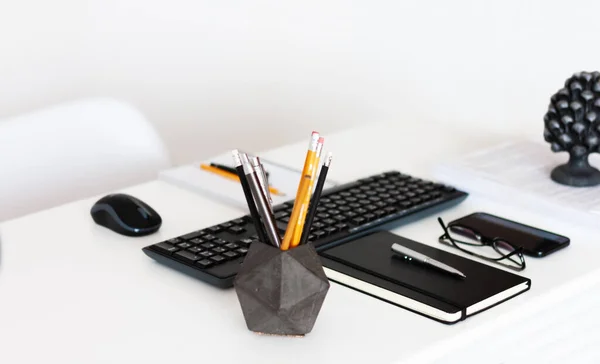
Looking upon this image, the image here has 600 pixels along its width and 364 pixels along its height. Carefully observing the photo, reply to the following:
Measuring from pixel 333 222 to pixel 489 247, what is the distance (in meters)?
0.20

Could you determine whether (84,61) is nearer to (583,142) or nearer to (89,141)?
(89,141)

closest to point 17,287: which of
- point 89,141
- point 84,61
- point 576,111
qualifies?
point 89,141

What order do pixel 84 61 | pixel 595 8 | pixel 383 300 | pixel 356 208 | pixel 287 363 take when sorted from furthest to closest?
Result: pixel 84 61 → pixel 595 8 → pixel 356 208 → pixel 383 300 → pixel 287 363

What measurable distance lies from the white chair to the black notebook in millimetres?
684

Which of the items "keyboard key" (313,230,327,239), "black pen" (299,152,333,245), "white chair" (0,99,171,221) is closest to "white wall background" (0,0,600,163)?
"white chair" (0,99,171,221)

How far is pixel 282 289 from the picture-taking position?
857 millimetres

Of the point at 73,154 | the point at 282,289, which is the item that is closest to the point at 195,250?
the point at 282,289

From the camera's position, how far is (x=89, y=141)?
63.7 inches

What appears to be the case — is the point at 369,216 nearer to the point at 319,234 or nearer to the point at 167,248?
the point at 319,234

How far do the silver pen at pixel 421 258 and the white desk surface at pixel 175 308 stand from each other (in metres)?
0.08

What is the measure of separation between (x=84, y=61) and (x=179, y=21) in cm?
30

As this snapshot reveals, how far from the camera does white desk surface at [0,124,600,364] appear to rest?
0.85 metres

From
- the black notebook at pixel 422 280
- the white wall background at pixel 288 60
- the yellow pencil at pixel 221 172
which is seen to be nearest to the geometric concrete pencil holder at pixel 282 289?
the black notebook at pixel 422 280

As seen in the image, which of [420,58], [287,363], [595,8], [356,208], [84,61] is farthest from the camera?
[420,58]
